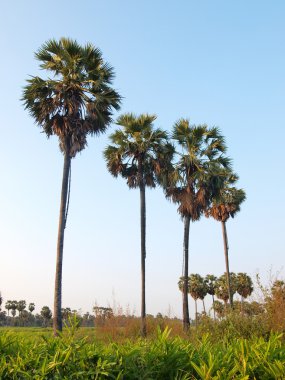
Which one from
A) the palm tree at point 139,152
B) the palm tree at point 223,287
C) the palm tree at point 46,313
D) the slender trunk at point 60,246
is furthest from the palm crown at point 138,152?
the palm tree at point 46,313

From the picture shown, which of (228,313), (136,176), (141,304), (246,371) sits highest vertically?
(136,176)

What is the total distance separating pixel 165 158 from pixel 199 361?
89.1 feet

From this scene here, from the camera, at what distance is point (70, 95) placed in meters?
23.9

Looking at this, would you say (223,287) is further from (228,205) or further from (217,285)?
(228,205)

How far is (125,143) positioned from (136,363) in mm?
27213

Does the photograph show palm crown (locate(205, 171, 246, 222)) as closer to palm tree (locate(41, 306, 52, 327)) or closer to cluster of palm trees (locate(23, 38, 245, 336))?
cluster of palm trees (locate(23, 38, 245, 336))

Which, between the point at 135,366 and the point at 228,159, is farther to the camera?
the point at 228,159

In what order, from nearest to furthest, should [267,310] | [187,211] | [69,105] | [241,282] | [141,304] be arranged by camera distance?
[267,310] < [69,105] < [141,304] < [187,211] < [241,282]

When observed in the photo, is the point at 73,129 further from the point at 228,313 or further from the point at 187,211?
the point at 228,313

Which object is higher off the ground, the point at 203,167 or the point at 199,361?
the point at 203,167

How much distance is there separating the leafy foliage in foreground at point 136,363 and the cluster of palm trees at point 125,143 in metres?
12.2

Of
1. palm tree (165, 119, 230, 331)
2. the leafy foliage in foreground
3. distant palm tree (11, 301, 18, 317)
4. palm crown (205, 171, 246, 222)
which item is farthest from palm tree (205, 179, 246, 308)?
distant palm tree (11, 301, 18, 317)

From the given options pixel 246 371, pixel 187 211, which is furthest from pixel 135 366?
pixel 187 211

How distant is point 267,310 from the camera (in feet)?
43.0
